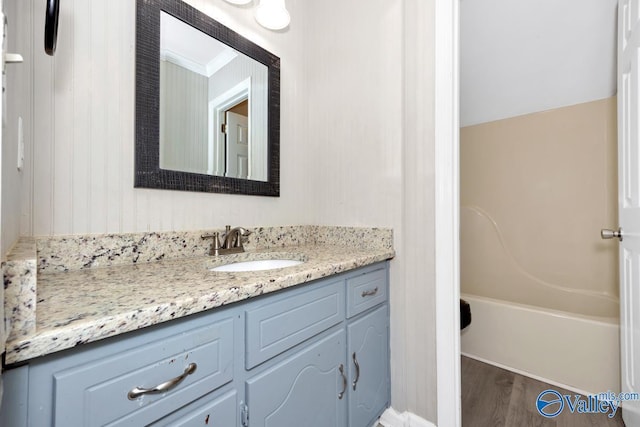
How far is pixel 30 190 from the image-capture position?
0.79 meters

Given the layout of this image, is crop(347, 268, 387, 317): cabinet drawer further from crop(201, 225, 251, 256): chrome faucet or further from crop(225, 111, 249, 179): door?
crop(225, 111, 249, 179): door

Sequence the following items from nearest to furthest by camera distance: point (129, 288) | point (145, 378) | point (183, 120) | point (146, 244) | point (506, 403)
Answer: point (145, 378)
point (129, 288)
point (146, 244)
point (183, 120)
point (506, 403)

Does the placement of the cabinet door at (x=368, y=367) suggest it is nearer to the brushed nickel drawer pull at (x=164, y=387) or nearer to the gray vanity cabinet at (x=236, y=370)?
the gray vanity cabinet at (x=236, y=370)

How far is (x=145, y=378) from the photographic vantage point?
529 millimetres

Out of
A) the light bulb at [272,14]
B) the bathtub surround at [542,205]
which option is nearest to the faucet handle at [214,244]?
the light bulb at [272,14]

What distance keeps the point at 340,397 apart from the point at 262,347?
0.49 metres

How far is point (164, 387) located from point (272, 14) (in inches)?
60.7

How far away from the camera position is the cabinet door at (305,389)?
2.44 feet

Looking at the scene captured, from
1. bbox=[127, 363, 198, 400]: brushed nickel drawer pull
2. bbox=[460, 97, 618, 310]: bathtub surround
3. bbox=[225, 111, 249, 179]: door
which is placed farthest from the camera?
bbox=[460, 97, 618, 310]: bathtub surround

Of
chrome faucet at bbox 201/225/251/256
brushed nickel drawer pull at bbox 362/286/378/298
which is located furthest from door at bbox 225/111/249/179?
brushed nickel drawer pull at bbox 362/286/378/298

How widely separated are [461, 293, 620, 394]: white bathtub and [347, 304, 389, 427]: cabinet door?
3.41 feet

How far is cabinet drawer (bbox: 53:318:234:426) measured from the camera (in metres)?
0.45

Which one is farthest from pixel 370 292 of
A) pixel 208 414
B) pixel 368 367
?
pixel 208 414

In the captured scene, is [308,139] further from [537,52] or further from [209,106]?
[537,52]
